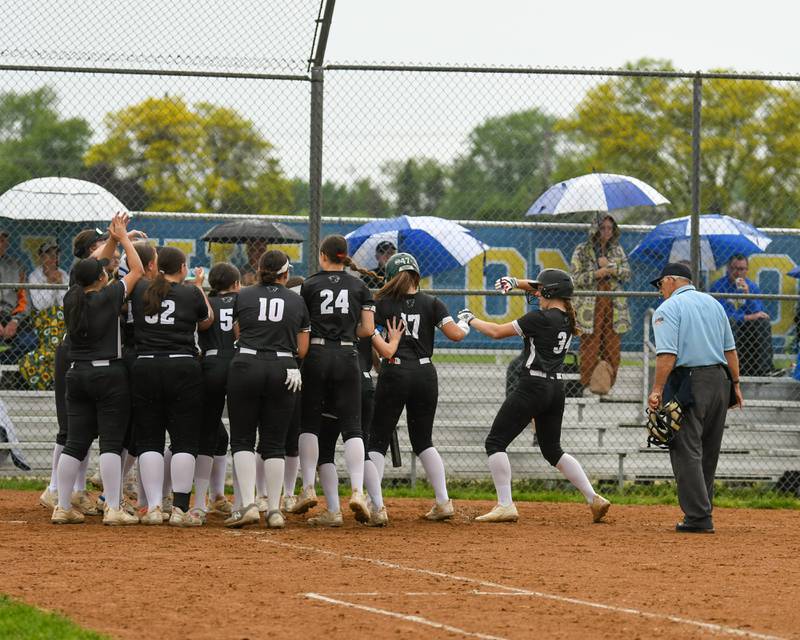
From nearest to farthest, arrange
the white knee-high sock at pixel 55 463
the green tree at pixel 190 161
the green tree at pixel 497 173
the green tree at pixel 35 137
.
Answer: the white knee-high sock at pixel 55 463 → the green tree at pixel 35 137 → the green tree at pixel 497 173 → the green tree at pixel 190 161

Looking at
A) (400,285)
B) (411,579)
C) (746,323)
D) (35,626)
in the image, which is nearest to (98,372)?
(400,285)

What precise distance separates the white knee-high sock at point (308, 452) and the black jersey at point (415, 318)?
Answer: 0.92 metres

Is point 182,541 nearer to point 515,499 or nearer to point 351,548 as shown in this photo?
point 351,548

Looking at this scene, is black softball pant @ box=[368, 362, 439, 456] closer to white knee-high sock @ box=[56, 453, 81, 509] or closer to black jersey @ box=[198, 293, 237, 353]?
black jersey @ box=[198, 293, 237, 353]

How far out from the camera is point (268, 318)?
8.87 m

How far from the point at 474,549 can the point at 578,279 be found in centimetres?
461

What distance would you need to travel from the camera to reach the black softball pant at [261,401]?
883 cm

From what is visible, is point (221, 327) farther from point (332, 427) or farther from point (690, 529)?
point (690, 529)

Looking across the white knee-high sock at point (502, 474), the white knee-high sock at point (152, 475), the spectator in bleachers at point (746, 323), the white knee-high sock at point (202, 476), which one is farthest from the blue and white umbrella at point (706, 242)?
the white knee-high sock at point (152, 475)

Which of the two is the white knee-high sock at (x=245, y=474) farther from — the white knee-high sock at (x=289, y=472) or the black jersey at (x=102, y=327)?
the black jersey at (x=102, y=327)

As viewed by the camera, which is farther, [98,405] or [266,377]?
[98,405]

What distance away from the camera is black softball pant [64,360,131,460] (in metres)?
8.93

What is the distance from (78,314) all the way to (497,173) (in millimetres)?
10198

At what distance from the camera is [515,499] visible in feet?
39.5
